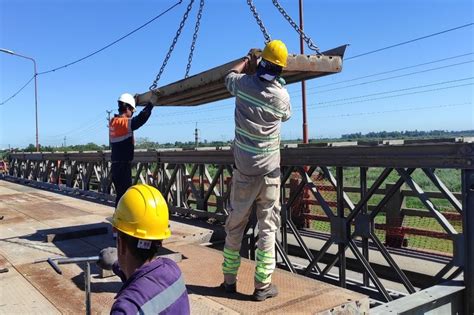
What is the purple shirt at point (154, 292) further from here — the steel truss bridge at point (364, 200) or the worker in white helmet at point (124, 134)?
the worker in white helmet at point (124, 134)

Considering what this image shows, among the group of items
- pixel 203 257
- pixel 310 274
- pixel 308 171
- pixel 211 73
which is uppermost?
pixel 211 73

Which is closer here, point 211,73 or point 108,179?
point 211,73

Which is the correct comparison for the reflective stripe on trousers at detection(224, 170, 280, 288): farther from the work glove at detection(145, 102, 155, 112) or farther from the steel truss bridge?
the work glove at detection(145, 102, 155, 112)

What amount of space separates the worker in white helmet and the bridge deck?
37.0 inches

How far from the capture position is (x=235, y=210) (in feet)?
13.6

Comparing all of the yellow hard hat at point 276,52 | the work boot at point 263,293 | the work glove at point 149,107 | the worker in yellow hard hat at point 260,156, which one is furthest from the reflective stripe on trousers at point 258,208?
the work glove at point 149,107

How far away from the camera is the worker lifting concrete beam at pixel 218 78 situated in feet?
15.4

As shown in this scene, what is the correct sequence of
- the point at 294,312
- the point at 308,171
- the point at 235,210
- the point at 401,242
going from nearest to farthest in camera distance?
1. the point at 294,312
2. the point at 235,210
3. the point at 308,171
4. the point at 401,242

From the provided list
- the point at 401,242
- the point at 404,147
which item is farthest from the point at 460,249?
the point at 401,242

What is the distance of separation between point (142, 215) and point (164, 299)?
1.40ft

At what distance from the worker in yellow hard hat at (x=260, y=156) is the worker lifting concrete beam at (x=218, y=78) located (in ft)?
1.90

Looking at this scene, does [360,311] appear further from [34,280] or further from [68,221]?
[68,221]

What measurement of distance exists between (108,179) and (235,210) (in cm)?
812

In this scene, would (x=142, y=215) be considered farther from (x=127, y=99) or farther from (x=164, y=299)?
(x=127, y=99)
